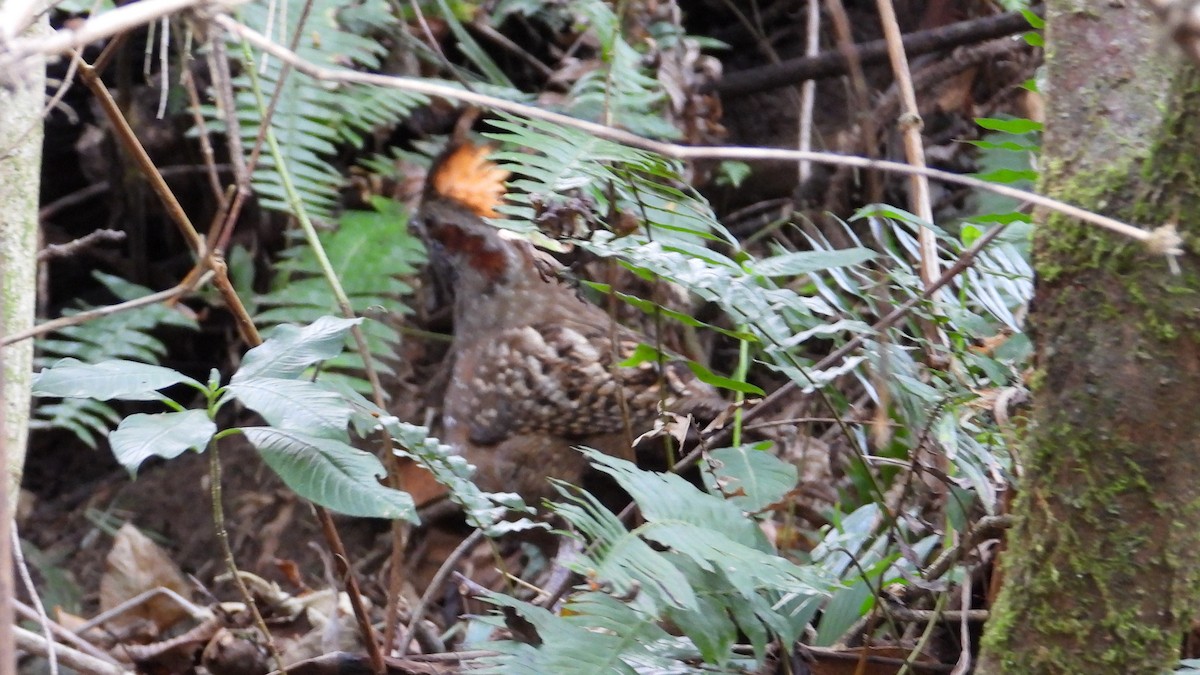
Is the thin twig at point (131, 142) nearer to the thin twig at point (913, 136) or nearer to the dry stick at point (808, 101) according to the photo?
the thin twig at point (913, 136)

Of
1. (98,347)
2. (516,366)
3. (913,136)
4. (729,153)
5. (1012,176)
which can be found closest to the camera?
(729,153)

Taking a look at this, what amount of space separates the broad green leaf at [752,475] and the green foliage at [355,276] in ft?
5.56

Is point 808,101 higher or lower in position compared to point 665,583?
higher

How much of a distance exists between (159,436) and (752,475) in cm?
81

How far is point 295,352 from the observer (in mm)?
1247

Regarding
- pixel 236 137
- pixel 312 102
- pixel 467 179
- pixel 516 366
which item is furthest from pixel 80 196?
pixel 236 137

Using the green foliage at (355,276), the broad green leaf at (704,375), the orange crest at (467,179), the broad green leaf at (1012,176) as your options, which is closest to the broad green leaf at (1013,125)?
the broad green leaf at (1012,176)

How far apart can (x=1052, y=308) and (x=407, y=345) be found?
9.77 ft

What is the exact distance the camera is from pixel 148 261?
3812 mm

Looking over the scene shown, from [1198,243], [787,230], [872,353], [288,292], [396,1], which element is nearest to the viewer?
[1198,243]

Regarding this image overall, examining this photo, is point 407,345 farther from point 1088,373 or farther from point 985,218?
point 1088,373

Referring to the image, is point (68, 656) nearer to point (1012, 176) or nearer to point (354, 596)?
point (354, 596)

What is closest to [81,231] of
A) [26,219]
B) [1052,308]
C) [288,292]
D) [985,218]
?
[288,292]

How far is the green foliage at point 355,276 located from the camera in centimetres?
316
